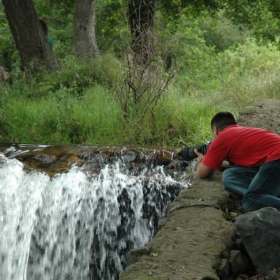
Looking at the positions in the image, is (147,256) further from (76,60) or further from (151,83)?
(76,60)

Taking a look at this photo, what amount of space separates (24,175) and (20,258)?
3.77 feet

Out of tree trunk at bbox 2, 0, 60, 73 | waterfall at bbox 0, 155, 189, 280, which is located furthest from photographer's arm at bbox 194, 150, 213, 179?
tree trunk at bbox 2, 0, 60, 73

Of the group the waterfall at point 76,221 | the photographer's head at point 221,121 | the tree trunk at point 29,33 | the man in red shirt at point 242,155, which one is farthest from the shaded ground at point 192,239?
the tree trunk at point 29,33

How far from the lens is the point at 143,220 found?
6.86 meters

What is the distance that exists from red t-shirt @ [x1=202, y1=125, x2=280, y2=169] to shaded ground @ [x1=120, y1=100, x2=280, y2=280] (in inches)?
13.1

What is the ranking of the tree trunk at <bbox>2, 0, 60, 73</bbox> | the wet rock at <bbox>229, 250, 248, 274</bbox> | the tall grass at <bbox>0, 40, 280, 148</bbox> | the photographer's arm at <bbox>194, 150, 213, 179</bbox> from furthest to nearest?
the tree trunk at <bbox>2, 0, 60, 73</bbox>, the tall grass at <bbox>0, 40, 280, 148</bbox>, the photographer's arm at <bbox>194, 150, 213, 179</bbox>, the wet rock at <bbox>229, 250, 248, 274</bbox>

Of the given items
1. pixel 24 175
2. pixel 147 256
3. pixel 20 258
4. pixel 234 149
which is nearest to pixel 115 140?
pixel 24 175

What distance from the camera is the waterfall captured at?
6.60m

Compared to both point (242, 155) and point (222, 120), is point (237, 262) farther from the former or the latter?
point (222, 120)

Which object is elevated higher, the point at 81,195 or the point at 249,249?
the point at 249,249

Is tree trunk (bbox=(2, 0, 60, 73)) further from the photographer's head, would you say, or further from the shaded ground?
the shaded ground

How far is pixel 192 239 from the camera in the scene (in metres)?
4.45

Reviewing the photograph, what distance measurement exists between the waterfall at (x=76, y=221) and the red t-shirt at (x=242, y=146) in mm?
1625

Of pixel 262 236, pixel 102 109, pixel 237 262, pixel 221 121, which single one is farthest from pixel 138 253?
pixel 102 109
